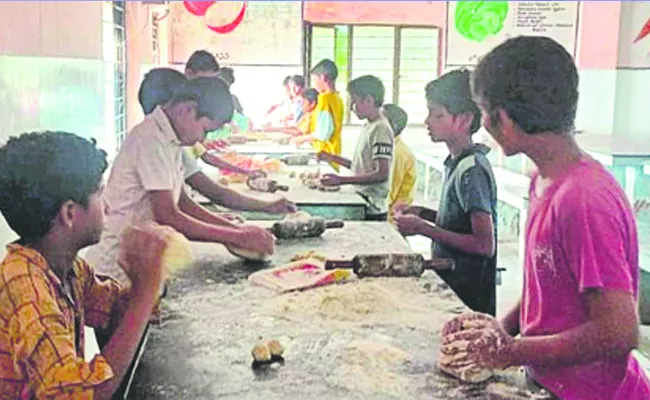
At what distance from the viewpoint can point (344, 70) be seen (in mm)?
9500

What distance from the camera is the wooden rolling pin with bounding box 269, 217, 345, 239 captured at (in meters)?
2.71

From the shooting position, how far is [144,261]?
55.4 inches

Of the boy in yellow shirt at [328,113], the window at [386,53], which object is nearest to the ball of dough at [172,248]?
the boy in yellow shirt at [328,113]

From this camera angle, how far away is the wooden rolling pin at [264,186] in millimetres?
3914

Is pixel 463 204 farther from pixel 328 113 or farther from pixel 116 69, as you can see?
pixel 116 69

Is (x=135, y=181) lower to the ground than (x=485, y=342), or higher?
higher

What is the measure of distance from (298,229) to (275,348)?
1.20 meters

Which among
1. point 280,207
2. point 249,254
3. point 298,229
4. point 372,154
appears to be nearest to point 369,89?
point 372,154

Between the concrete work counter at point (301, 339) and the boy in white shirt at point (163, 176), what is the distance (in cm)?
11

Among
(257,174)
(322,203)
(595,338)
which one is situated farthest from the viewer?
(257,174)

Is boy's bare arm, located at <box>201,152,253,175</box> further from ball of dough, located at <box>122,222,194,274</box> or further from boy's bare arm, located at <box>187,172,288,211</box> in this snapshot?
ball of dough, located at <box>122,222,194,274</box>

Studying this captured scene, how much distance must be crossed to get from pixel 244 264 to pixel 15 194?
1103 millimetres

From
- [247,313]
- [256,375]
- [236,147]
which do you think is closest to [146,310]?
[256,375]

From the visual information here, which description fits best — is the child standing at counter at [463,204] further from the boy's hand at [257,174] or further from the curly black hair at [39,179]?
the boy's hand at [257,174]
